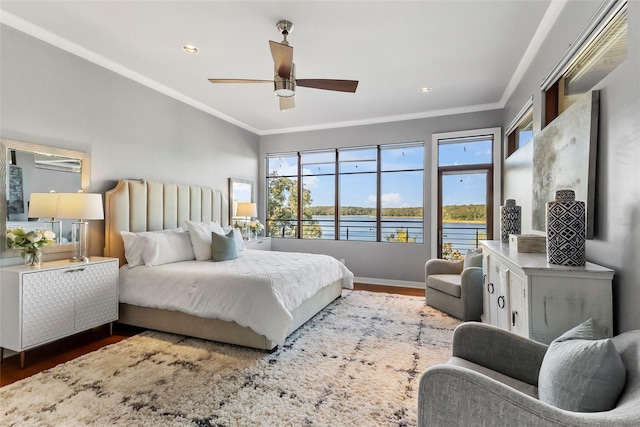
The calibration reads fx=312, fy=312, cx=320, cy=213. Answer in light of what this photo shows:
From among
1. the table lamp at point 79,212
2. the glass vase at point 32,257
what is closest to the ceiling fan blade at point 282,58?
the table lamp at point 79,212

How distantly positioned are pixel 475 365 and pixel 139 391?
217cm

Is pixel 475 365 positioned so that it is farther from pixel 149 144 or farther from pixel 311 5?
pixel 149 144

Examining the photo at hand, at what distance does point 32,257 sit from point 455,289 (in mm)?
4245

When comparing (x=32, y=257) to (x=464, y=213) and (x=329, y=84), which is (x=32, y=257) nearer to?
(x=329, y=84)

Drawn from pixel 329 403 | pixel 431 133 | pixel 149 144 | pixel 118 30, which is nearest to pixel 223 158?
pixel 149 144

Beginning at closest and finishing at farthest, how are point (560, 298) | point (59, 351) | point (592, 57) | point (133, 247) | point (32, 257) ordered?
point (560, 298), point (592, 57), point (32, 257), point (59, 351), point (133, 247)

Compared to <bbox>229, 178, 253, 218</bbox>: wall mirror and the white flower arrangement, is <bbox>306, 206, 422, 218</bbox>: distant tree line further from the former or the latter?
the white flower arrangement

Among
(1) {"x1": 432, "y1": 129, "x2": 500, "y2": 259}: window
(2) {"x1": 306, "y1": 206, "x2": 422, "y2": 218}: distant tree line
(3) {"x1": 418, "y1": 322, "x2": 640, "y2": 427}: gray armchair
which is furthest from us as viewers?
(2) {"x1": 306, "y1": 206, "x2": 422, "y2": 218}: distant tree line

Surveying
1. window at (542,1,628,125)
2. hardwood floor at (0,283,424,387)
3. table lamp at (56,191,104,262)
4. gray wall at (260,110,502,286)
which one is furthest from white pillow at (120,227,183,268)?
window at (542,1,628,125)

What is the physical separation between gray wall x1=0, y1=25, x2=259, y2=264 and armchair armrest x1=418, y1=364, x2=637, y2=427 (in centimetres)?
359

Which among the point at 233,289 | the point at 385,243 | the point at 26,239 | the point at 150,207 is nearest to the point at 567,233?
the point at 233,289

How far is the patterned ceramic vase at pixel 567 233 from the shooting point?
170 cm

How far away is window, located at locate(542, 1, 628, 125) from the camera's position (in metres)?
1.72

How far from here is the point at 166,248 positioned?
360 cm
